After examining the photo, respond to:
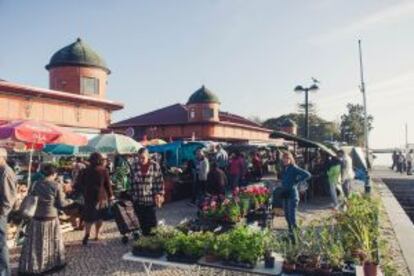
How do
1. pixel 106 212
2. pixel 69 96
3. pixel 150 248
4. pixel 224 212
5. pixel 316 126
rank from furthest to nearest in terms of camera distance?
A: pixel 316 126, pixel 69 96, pixel 106 212, pixel 224 212, pixel 150 248

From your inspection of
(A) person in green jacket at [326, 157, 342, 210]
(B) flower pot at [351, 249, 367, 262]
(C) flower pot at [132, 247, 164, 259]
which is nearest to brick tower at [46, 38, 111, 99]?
A: (A) person in green jacket at [326, 157, 342, 210]

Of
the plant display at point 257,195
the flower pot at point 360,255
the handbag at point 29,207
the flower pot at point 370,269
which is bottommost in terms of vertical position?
the flower pot at point 370,269

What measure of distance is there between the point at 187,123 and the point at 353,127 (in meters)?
44.7

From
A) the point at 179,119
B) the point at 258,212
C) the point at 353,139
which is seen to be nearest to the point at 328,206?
the point at 258,212

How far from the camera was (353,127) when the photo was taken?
70.4 m

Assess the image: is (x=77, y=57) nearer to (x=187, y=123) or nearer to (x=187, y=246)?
(x=187, y=123)

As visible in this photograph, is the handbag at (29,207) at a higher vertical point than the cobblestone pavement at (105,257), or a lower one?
higher

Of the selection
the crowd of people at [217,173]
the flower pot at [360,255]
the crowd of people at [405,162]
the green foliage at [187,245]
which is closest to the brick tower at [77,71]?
the crowd of people at [217,173]

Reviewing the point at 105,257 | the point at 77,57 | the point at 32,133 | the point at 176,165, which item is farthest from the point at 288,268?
the point at 77,57

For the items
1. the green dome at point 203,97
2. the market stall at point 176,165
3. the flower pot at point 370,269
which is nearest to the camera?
the flower pot at point 370,269

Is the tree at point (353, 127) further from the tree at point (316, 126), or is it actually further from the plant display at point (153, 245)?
the plant display at point (153, 245)

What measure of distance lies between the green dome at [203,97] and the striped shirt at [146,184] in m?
29.2

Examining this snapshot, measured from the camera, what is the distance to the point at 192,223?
300 inches

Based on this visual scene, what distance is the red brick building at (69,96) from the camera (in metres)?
18.6
